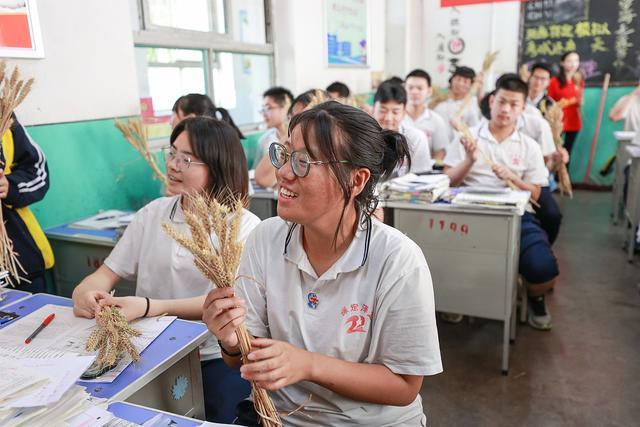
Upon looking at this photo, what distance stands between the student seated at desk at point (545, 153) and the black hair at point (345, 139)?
7.53 feet

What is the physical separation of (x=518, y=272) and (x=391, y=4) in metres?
5.30

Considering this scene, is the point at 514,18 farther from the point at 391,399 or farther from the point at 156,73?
the point at 391,399

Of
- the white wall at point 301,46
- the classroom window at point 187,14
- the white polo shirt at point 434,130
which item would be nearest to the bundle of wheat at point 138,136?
the classroom window at point 187,14

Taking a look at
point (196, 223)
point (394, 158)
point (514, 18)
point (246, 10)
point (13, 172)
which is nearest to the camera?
point (196, 223)

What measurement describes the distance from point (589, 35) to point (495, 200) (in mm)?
5232

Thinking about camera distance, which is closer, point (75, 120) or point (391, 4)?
point (75, 120)

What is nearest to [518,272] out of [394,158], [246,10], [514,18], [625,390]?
[625,390]

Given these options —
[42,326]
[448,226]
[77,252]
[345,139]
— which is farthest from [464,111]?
[42,326]

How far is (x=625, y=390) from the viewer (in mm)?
2492

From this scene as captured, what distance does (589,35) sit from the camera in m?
6.62

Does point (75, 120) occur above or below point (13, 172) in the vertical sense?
above

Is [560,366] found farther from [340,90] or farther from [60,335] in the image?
[340,90]

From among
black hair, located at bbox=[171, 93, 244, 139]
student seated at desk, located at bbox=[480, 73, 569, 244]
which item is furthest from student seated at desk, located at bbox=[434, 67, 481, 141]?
black hair, located at bbox=[171, 93, 244, 139]

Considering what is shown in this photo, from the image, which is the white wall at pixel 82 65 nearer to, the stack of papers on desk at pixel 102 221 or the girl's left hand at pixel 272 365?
the stack of papers on desk at pixel 102 221
